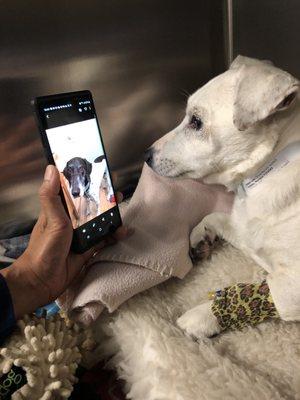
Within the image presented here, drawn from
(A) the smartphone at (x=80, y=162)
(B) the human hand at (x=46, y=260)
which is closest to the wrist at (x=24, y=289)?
(B) the human hand at (x=46, y=260)

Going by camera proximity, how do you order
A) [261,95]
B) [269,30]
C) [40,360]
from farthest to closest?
[269,30]
[261,95]
[40,360]

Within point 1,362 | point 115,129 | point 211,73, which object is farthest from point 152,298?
point 211,73

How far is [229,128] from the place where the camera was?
89 cm

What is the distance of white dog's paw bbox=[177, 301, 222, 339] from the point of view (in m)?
0.83

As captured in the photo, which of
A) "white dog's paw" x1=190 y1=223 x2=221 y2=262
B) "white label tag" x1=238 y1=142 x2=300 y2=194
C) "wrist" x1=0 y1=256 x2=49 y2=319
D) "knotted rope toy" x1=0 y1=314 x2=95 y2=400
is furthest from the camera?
"white dog's paw" x1=190 y1=223 x2=221 y2=262

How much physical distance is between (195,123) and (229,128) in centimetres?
9

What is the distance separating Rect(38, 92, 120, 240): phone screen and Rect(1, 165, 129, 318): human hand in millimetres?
46

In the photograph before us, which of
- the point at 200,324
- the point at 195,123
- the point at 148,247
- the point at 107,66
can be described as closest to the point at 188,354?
the point at 200,324

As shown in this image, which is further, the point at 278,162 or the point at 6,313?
the point at 278,162

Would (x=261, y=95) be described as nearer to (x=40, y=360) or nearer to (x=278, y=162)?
(x=278, y=162)

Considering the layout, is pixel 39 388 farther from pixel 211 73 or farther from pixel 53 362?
pixel 211 73

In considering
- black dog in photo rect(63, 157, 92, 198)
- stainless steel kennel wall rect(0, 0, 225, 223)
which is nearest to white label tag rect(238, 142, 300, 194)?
black dog in photo rect(63, 157, 92, 198)

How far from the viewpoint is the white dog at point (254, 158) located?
2.70 feet

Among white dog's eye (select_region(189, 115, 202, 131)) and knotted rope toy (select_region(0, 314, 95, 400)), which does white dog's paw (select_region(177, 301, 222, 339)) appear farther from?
white dog's eye (select_region(189, 115, 202, 131))
